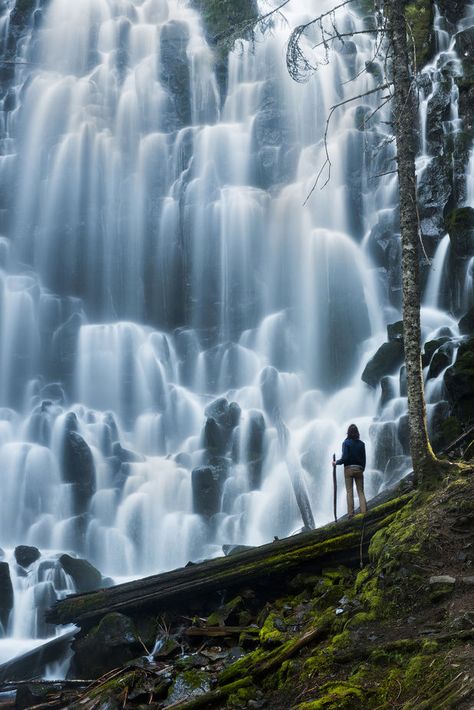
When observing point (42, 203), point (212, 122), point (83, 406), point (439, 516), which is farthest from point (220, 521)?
point (212, 122)

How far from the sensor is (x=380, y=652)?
16.8 ft

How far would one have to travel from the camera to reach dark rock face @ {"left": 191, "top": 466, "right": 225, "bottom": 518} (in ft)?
66.8

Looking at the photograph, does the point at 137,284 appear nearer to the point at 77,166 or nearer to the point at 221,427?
the point at 77,166

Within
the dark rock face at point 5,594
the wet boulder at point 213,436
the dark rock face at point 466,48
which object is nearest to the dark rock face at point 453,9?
the dark rock face at point 466,48

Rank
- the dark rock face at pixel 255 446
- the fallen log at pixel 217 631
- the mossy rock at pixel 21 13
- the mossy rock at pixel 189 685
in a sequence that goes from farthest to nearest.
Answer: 1. the mossy rock at pixel 21 13
2. the dark rock face at pixel 255 446
3. the fallen log at pixel 217 631
4. the mossy rock at pixel 189 685

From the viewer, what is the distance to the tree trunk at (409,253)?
8.36m

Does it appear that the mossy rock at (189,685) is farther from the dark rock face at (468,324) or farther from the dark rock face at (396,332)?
the dark rock face at (396,332)

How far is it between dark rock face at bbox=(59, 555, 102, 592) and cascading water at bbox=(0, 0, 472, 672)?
323 millimetres

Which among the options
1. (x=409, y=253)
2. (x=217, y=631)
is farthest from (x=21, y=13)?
(x=217, y=631)

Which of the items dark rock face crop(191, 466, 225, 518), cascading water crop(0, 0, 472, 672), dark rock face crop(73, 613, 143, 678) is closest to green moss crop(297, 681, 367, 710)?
dark rock face crop(73, 613, 143, 678)

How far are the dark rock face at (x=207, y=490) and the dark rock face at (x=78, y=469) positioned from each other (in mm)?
3948

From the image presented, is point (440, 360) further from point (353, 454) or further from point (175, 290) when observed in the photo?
point (175, 290)

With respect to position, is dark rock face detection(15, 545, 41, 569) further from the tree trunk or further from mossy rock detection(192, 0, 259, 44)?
mossy rock detection(192, 0, 259, 44)

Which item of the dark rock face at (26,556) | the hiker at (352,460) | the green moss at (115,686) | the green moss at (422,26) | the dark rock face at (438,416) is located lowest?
the green moss at (115,686)
